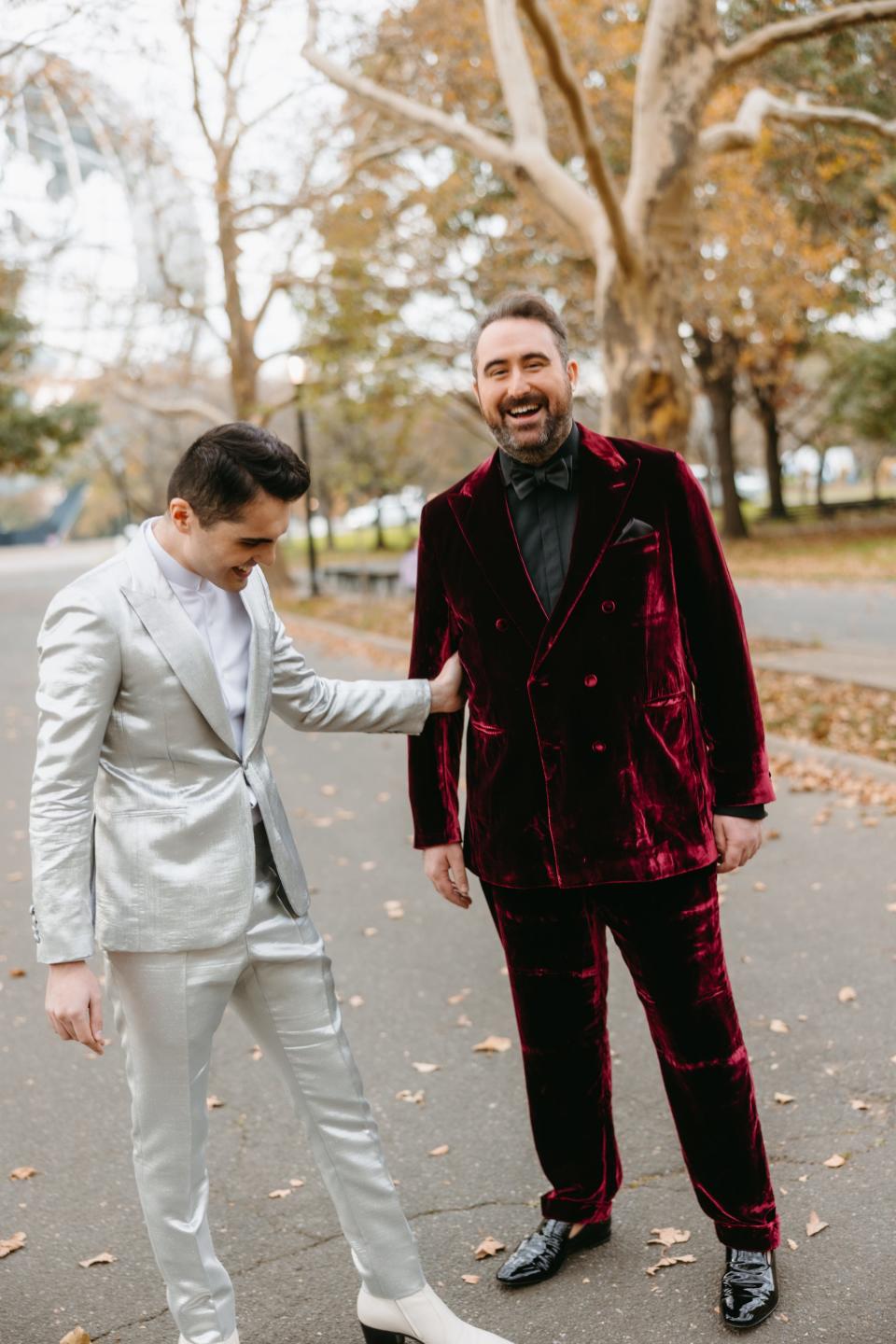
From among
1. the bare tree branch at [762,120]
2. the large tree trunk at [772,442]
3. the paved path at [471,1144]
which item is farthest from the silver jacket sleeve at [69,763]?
the large tree trunk at [772,442]

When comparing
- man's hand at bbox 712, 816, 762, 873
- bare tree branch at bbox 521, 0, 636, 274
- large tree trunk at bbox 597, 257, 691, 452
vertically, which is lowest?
man's hand at bbox 712, 816, 762, 873

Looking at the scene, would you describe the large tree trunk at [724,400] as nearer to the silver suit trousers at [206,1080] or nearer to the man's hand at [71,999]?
the silver suit trousers at [206,1080]

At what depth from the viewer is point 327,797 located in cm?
907

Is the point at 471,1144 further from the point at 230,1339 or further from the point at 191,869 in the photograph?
the point at 191,869

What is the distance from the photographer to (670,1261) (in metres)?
3.26

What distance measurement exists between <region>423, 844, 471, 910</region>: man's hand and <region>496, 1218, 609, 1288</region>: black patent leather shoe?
0.85m

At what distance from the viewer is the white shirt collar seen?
270 cm

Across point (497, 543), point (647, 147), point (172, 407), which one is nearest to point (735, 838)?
point (497, 543)

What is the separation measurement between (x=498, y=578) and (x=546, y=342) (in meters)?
0.54

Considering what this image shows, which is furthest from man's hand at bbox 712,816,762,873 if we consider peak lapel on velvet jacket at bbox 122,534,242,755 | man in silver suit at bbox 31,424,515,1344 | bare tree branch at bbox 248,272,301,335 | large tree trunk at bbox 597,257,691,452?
bare tree branch at bbox 248,272,301,335

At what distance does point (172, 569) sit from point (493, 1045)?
8.82 feet

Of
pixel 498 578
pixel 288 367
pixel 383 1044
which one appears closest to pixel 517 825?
pixel 498 578

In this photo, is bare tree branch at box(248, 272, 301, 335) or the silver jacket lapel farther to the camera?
bare tree branch at box(248, 272, 301, 335)

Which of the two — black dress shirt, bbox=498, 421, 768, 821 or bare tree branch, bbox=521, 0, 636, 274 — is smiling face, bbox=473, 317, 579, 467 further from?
bare tree branch, bbox=521, 0, 636, 274
